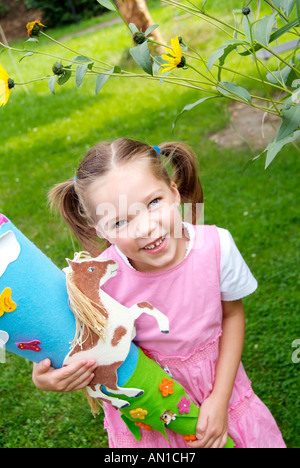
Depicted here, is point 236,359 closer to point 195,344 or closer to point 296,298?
point 195,344

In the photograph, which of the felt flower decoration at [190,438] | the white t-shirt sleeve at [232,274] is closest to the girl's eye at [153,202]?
the white t-shirt sleeve at [232,274]

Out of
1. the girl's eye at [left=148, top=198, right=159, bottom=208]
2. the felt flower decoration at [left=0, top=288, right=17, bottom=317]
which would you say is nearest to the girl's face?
the girl's eye at [left=148, top=198, right=159, bottom=208]

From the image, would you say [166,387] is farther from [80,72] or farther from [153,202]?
[80,72]

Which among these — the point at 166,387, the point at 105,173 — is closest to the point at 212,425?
the point at 166,387

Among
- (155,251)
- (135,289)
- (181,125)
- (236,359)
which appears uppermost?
(155,251)

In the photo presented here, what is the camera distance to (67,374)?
1.22 meters

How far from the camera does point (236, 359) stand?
1.44 m

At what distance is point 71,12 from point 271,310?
13.8 metres

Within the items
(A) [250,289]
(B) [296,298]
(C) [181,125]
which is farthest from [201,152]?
(A) [250,289]

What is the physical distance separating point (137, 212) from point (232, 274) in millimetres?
343

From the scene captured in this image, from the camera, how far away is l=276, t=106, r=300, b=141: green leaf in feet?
2.79

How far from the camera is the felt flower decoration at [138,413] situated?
50.8 inches

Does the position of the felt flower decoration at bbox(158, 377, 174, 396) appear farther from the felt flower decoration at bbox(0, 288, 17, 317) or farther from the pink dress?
the felt flower decoration at bbox(0, 288, 17, 317)

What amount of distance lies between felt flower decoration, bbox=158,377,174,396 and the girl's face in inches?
11.1
